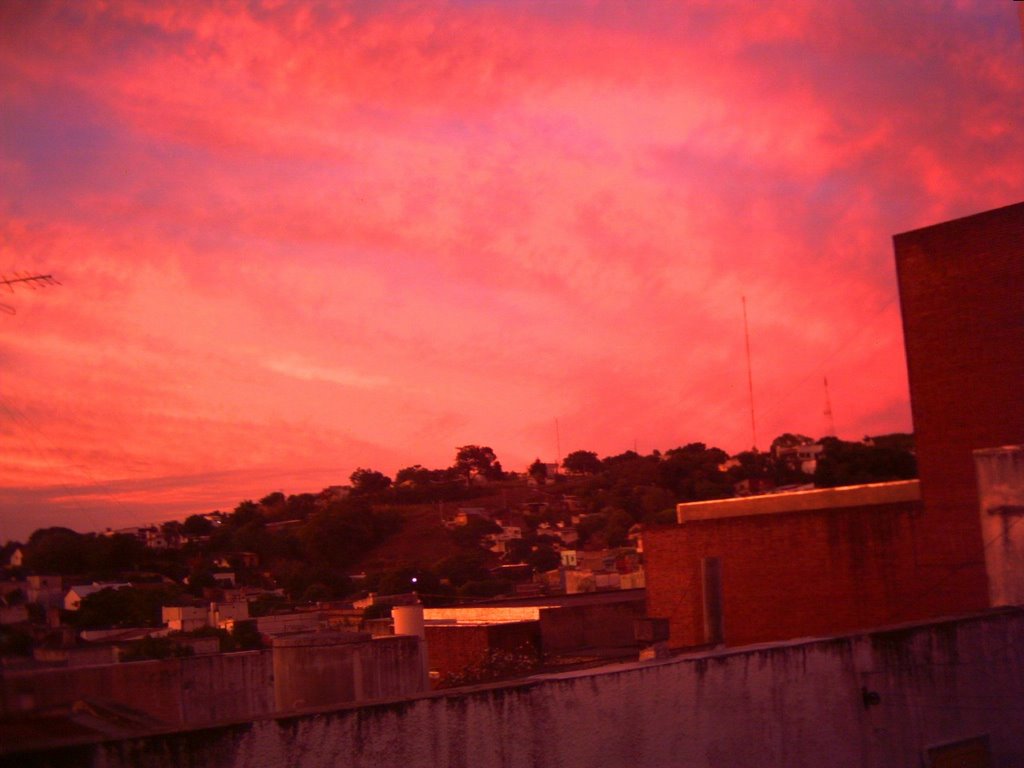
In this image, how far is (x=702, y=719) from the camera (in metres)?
9.88

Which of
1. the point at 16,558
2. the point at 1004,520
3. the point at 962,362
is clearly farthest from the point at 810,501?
the point at 16,558

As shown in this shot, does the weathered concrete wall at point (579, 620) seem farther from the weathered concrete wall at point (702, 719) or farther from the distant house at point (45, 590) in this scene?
the distant house at point (45, 590)

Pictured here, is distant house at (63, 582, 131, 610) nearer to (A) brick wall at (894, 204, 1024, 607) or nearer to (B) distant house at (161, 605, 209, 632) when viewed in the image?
(B) distant house at (161, 605, 209, 632)

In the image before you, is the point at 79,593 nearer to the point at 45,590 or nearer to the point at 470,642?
the point at 45,590

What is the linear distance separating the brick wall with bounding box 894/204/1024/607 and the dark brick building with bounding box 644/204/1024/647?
0.06ft

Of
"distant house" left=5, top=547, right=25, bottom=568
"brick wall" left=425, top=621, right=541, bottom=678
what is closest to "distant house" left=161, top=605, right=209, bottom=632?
"brick wall" left=425, top=621, right=541, bottom=678

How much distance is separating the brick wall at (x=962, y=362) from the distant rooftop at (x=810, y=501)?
132 cm

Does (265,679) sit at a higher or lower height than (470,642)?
higher

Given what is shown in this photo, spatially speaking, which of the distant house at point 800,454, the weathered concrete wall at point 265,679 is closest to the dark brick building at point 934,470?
the weathered concrete wall at point 265,679

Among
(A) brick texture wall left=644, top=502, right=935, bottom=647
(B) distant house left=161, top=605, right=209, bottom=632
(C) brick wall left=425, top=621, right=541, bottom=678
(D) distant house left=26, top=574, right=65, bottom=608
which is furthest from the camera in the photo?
(C) brick wall left=425, top=621, right=541, bottom=678

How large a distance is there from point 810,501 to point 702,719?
47.0 ft

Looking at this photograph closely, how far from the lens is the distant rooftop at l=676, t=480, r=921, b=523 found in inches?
842

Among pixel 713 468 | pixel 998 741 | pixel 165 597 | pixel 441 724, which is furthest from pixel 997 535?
pixel 713 468

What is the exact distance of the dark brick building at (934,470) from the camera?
18.6 meters
